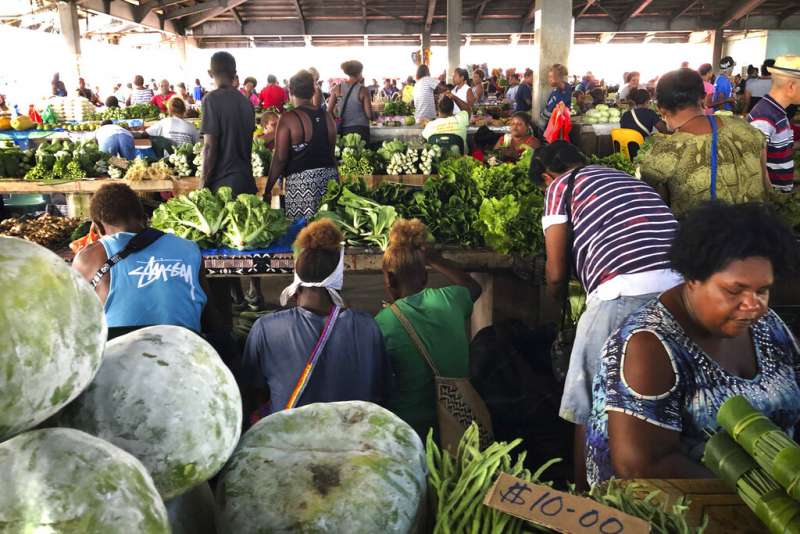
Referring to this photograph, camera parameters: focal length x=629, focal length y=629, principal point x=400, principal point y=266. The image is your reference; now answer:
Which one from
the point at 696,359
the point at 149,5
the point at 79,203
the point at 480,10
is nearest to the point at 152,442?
the point at 696,359

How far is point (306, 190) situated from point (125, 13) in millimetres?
15573

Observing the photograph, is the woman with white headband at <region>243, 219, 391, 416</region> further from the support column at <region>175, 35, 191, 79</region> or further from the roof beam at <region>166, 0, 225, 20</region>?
the support column at <region>175, 35, 191, 79</region>

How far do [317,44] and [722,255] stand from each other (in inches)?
1150

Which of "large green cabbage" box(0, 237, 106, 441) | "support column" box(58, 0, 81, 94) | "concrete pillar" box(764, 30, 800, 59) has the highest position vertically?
"concrete pillar" box(764, 30, 800, 59)

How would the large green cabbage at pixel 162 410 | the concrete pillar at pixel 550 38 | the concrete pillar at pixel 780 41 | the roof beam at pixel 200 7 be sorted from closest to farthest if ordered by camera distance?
the large green cabbage at pixel 162 410 < the concrete pillar at pixel 550 38 < the roof beam at pixel 200 7 < the concrete pillar at pixel 780 41

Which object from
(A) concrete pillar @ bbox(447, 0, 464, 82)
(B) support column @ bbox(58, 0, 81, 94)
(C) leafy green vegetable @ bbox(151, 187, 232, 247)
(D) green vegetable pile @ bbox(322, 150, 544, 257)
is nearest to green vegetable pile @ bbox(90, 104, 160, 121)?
(B) support column @ bbox(58, 0, 81, 94)

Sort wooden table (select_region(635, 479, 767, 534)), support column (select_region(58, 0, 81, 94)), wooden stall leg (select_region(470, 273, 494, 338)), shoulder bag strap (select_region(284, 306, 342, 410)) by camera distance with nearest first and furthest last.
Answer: wooden table (select_region(635, 479, 767, 534)) < shoulder bag strap (select_region(284, 306, 342, 410)) < wooden stall leg (select_region(470, 273, 494, 338)) < support column (select_region(58, 0, 81, 94))

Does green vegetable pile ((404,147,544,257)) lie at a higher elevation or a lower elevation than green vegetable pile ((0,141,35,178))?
lower

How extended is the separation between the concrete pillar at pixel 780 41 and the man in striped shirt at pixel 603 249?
28.4m

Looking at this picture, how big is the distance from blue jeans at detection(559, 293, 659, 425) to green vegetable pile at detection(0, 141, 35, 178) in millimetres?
6194

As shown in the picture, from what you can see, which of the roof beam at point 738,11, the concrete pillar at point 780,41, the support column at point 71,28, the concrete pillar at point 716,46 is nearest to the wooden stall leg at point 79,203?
the support column at point 71,28

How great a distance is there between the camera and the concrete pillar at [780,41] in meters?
25.9

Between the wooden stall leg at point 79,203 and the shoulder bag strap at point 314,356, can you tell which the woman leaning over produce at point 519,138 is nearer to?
the wooden stall leg at point 79,203

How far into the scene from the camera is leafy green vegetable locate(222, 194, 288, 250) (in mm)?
4137
